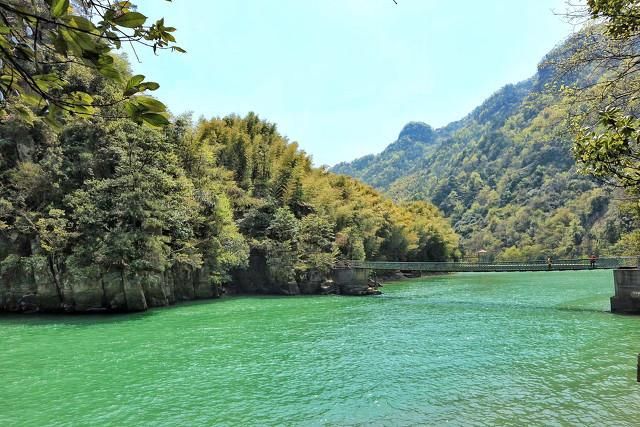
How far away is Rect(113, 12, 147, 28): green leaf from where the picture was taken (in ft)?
3.84

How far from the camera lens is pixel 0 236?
1873cm

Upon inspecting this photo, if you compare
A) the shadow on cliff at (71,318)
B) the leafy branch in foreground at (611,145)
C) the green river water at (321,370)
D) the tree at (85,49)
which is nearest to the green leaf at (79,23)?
the tree at (85,49)

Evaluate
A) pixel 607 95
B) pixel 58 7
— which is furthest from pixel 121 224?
pixel 58 7

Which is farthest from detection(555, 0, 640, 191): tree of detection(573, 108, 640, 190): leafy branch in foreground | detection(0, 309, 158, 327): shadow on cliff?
detection(0, 309, 158, 327): shadow on cliff

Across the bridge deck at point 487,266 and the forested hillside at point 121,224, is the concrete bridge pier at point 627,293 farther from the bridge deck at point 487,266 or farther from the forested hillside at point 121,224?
the forested hillside at point 121,224

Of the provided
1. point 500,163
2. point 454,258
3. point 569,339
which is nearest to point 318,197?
point 569,339

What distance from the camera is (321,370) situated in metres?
9.49

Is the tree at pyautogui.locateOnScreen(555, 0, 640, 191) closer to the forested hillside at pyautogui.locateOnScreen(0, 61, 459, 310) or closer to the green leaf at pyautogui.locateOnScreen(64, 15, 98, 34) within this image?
the green leaf at pyautogui.locateOnScreen(64, 15, 98, 34)

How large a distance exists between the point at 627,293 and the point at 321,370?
15.9 m

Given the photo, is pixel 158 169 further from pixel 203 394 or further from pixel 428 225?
pixel 428 225

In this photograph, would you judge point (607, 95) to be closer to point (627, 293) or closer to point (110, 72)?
point (110, 72)

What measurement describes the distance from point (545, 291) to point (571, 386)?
829 inches

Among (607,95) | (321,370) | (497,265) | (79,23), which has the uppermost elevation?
(607,95)

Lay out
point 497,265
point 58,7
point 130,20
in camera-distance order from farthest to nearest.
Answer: point 497,265
point 130,20
point 58,7
